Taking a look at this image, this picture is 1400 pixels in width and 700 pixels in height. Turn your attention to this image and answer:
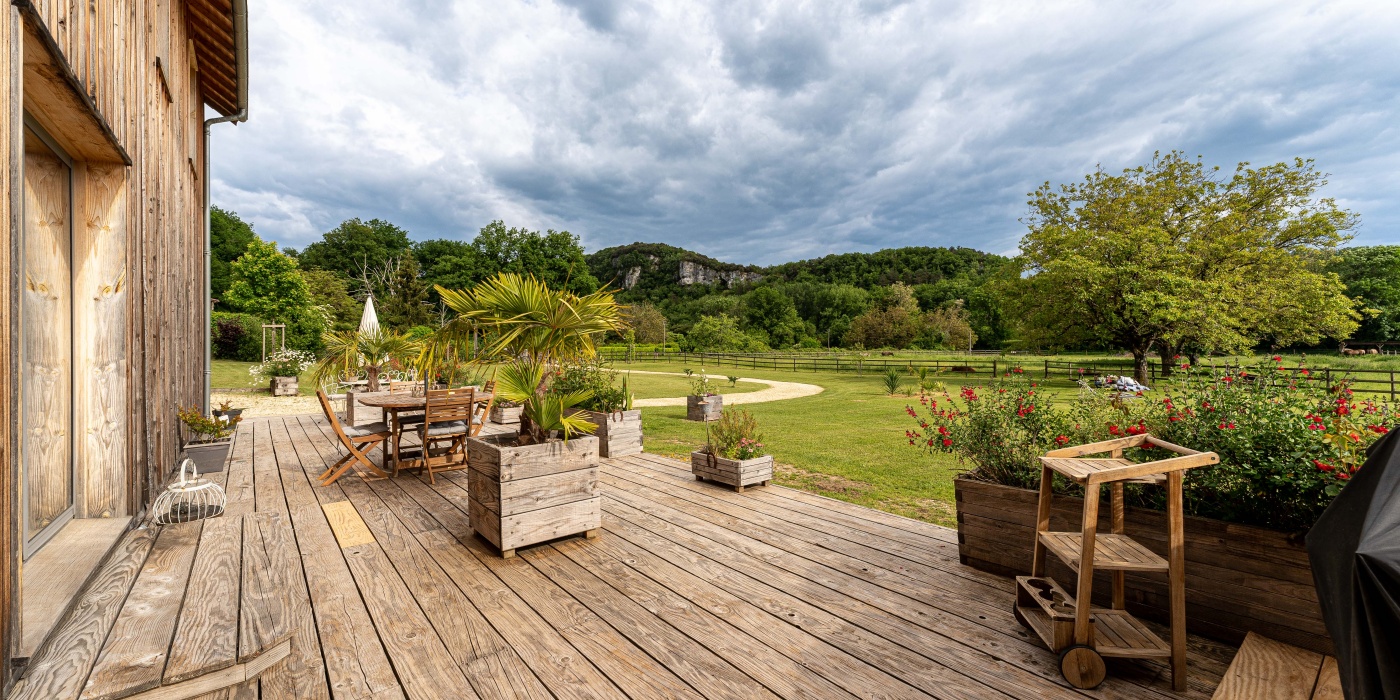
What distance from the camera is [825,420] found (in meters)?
9.97

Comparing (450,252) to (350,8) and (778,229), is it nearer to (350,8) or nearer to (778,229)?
(350,8)

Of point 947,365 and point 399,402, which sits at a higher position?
point 399,402

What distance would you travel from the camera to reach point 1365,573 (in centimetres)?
97

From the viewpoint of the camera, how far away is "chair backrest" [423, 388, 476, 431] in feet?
15.4

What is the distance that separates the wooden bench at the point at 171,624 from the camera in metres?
1.81

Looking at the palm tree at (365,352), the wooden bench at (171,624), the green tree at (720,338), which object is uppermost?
the green tree at (720,338)

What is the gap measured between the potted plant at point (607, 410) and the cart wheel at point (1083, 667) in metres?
4.49

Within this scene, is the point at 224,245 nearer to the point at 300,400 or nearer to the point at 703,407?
the point at 300,400

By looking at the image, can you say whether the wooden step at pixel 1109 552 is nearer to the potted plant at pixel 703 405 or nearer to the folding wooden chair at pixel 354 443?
the folding wooden chair at pixel 354 443

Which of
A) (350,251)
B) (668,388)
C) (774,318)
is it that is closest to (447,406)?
(668,388)

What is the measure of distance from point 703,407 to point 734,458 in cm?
497

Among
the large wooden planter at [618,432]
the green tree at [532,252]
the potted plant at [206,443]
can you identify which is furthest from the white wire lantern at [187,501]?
the green tree at [532,252]

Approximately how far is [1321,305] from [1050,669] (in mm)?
25354

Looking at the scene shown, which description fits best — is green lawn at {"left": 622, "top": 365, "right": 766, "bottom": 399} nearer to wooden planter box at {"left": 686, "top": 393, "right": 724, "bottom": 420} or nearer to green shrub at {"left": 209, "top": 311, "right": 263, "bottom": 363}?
wooden planter box at {"left": 686, "top": 393, "right": 724, "bottom": 420}
